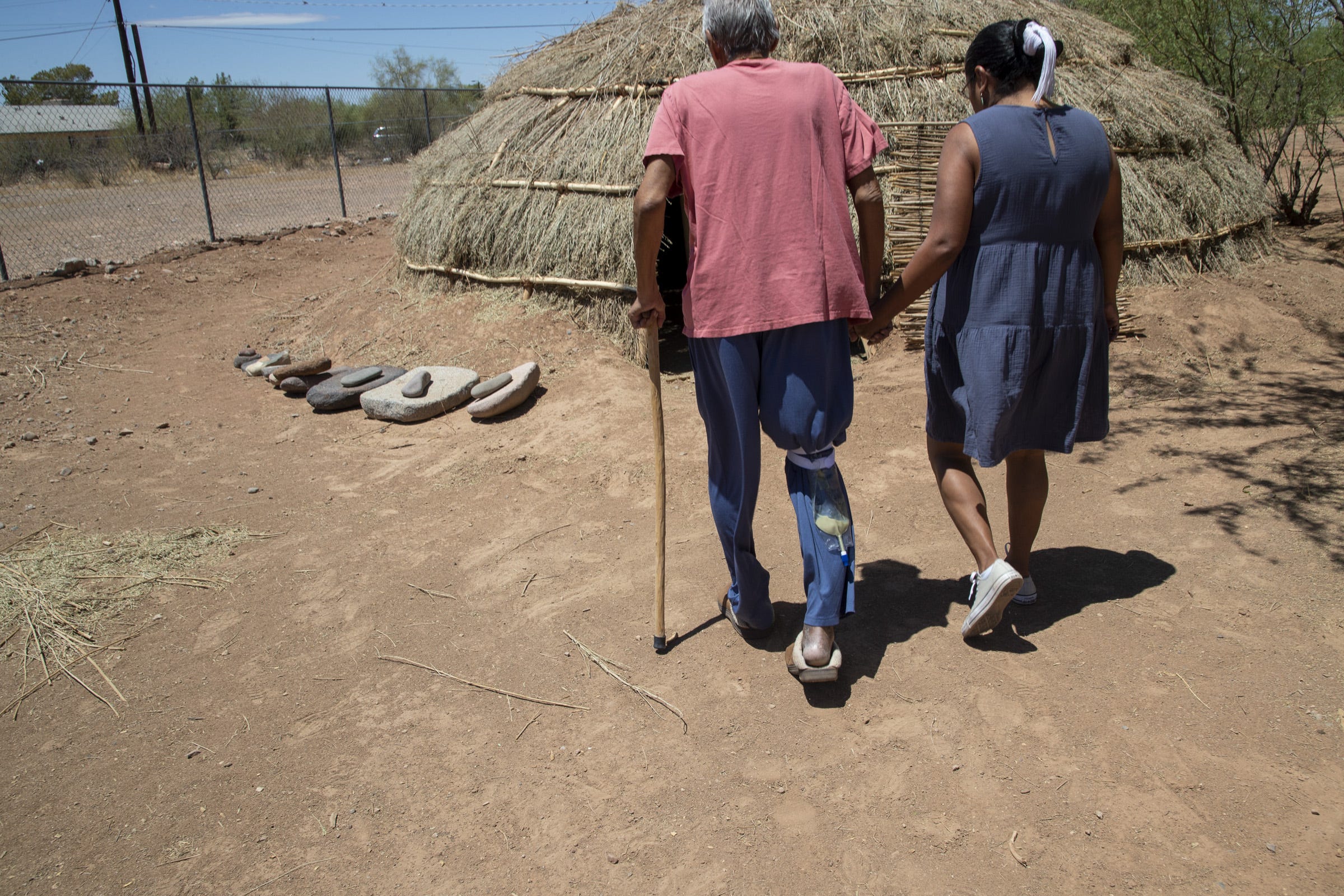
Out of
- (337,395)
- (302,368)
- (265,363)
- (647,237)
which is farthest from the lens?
(265,363)

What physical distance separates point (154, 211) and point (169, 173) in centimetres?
60

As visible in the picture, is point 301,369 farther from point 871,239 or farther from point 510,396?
point 871,239

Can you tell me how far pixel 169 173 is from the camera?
12711 mm

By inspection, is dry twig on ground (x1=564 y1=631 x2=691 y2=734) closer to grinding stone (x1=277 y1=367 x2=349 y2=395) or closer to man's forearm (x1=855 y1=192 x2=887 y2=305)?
man's forearm (x1=855 y1=192 x2=887 y2=305)

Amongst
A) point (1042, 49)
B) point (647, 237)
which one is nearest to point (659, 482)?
point (647, 237)

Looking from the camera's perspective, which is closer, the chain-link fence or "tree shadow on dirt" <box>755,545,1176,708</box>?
"tree shadow on dirt" <box>755,545,1176,708</box>

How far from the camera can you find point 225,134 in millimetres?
14086

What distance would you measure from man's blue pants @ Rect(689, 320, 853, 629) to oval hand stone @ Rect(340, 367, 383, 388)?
3741 mm

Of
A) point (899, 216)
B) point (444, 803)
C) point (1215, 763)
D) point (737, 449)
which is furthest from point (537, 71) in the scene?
point (1215, 763)

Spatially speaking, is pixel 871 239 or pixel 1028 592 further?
pixel 1028 592

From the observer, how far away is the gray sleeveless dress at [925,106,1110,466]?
2.26 meters

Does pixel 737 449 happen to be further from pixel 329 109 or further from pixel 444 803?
pixel 329 109

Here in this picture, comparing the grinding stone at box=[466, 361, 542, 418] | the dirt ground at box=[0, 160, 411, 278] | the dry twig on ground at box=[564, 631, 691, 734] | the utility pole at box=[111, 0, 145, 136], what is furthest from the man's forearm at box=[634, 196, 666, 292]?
the utility pole at box=[111, 0, 145, 136]

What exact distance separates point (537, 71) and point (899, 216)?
327cm
